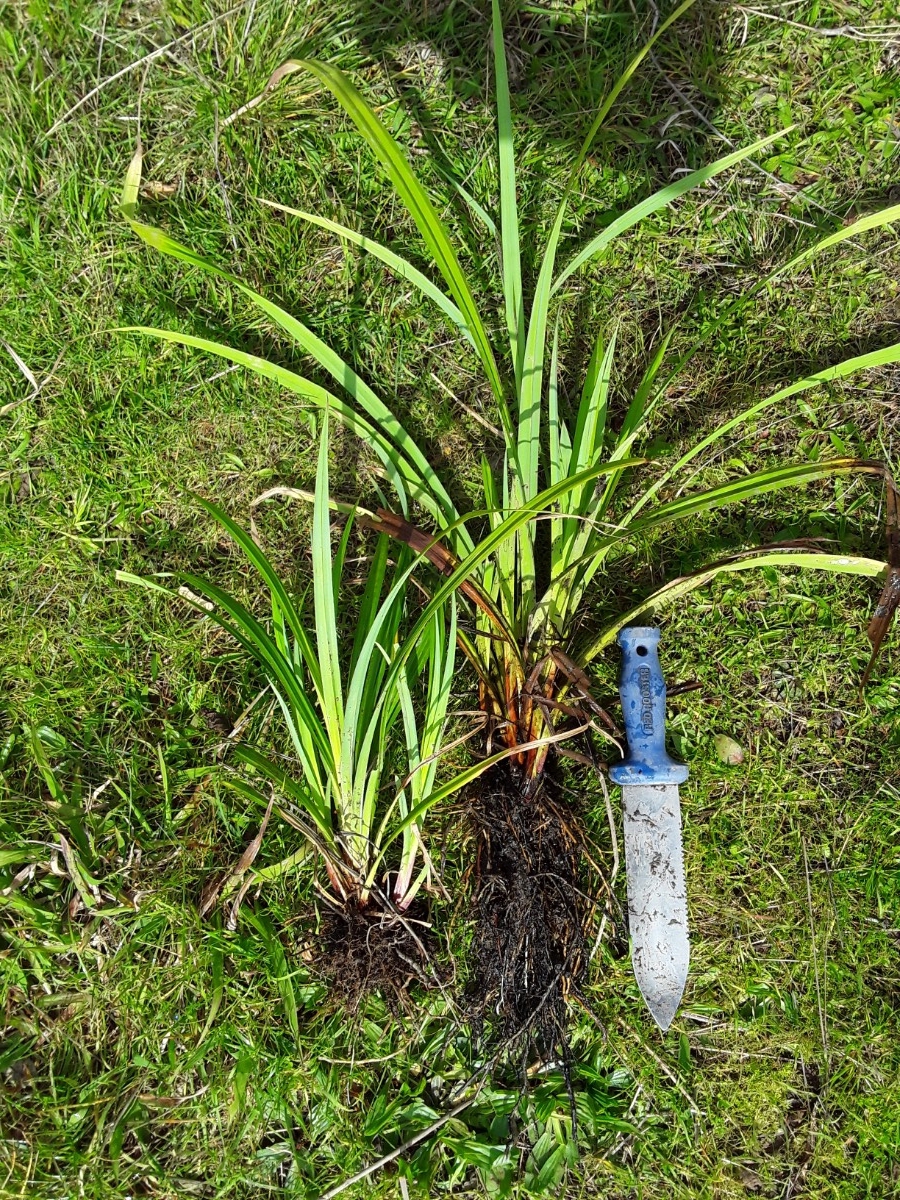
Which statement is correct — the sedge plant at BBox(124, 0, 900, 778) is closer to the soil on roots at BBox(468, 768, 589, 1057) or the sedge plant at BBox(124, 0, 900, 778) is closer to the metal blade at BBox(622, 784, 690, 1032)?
the soil on roots at BBox(468, 768, 589, 1057)

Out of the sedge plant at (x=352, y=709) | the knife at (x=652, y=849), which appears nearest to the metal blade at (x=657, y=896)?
the knife at (x=652, y=849)

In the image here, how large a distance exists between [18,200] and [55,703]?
1064mm

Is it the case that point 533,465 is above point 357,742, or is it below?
above

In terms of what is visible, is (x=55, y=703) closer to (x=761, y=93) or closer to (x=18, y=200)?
(x=18, y=200)

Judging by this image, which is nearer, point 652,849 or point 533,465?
point 533,465

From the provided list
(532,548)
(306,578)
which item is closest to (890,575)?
(532,548)

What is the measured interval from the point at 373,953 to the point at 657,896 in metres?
0.53

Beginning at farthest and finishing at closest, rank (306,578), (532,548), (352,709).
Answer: (306,578), (532,548), (352,709)

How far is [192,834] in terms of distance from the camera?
152 centimetres

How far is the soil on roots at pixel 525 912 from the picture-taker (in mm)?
1384

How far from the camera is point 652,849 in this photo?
1.41 meters

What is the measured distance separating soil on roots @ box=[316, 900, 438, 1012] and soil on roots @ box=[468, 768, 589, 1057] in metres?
0.11

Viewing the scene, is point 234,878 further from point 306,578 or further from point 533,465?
point 533,465

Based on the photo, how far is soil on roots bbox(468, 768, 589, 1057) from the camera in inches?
54.5
